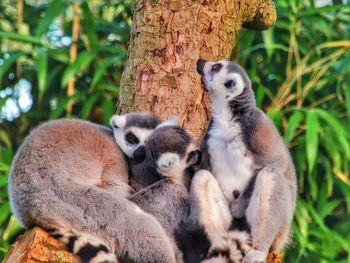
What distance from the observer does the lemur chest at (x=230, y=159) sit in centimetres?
501

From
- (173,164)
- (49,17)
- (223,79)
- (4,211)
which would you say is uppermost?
(223,79)

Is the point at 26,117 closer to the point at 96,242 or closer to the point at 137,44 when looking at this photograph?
the point at 137,44

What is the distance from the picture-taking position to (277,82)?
8.06 metres

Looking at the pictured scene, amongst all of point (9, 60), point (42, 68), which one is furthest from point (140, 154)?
point (9, 60)

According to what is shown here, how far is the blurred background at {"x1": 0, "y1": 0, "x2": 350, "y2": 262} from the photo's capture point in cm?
742

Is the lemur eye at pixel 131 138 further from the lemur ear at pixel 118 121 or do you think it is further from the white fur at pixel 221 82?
the white fur at pixel 221 82

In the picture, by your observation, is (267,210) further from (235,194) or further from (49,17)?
(49,17)

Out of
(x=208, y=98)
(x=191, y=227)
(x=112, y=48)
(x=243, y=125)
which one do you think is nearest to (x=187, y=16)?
(x=208, y=98)

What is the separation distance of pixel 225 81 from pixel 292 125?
1.96 m

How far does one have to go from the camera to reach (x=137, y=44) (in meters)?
5.72

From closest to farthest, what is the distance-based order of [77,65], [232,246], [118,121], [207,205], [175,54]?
1. [232,246]
2. [207,205]
3. [118,121]
4. [175,54]
5. [77,65]

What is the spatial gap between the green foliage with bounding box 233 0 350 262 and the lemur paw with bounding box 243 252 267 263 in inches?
97.0

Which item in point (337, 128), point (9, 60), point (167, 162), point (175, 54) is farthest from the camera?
point (9, 60)

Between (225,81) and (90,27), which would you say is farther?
(90,27)
